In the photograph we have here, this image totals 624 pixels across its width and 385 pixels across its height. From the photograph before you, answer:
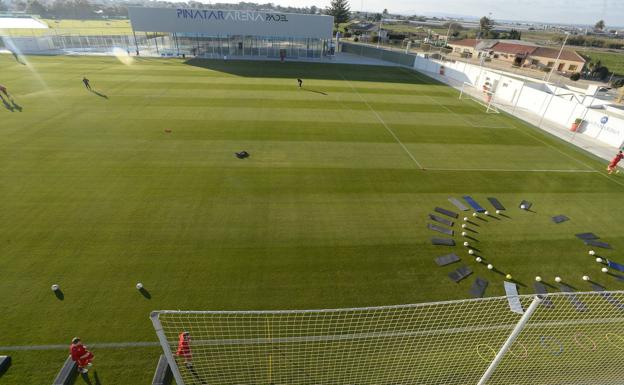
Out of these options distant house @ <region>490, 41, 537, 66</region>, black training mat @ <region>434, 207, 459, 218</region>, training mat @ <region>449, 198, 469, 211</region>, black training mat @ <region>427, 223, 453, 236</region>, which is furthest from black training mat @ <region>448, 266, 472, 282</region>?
distant house @ <region>490, 41, 537, 66</region>

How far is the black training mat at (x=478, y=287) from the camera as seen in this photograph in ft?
33.2

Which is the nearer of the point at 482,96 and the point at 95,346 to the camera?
the point at 95,346

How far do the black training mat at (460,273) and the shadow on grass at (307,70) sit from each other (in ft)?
108

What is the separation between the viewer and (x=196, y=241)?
38.5 ft

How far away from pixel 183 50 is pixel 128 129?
37.3 meters

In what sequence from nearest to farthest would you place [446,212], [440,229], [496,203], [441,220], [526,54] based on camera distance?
[440,229]
[441,220]
[446,212]
[496,203]
[526,54]

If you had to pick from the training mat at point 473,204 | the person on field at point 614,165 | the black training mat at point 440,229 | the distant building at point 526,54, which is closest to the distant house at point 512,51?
the distant building at point 526,54

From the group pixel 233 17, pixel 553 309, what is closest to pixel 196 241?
pixel 553 309

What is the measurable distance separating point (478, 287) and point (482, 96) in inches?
1290

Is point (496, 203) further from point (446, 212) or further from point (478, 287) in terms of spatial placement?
point (478, 287)

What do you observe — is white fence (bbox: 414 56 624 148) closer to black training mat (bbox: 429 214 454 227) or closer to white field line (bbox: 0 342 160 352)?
black training mat (bbox: 429 214 454 227)

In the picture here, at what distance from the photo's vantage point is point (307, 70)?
44.3 meters

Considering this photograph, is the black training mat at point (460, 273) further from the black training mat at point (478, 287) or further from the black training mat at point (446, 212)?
the black training mat at point (446, 212)

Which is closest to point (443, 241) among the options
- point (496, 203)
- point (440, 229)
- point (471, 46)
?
point (440, 229)
